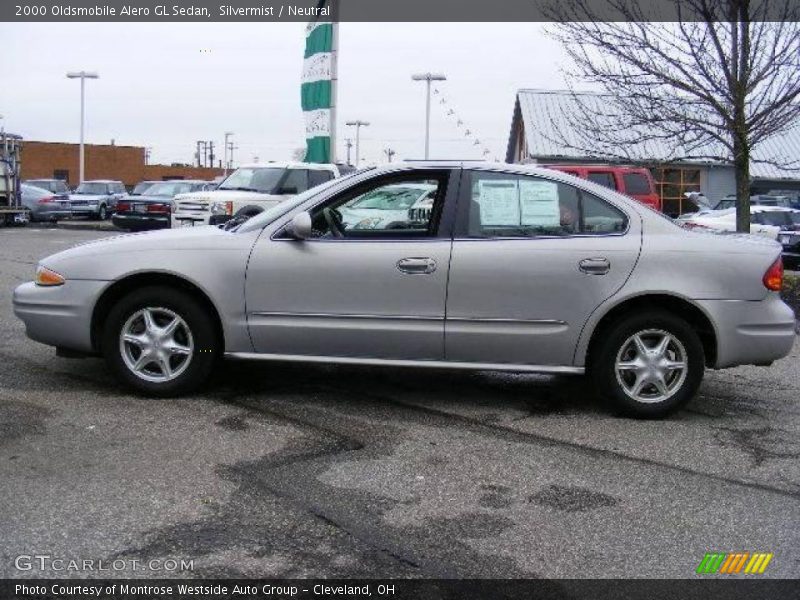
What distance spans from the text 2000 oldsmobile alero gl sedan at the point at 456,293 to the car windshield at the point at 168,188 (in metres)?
19.3

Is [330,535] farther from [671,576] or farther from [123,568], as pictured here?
[671,576]

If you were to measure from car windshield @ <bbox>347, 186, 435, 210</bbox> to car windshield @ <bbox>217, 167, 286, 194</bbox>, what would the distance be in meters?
10.1

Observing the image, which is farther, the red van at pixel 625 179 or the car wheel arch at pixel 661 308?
the red van at pixel 625 179

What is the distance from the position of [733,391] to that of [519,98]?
32.5 metres

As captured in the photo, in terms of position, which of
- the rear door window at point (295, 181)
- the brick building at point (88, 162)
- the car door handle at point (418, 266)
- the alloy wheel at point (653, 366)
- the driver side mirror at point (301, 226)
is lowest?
the alloy wheel at point (653, 366)

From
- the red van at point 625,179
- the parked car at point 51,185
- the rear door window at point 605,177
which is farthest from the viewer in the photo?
the parked car at point 51,185

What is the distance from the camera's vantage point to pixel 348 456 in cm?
468

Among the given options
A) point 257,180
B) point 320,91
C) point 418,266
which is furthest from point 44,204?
point 418,266

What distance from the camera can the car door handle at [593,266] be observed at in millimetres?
5500

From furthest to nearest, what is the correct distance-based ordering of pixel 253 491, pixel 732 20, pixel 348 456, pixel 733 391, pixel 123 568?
pixel 732 20 < pixel 733 391 < pixel 348 456 < pixel 253 491 < pixel 123 568

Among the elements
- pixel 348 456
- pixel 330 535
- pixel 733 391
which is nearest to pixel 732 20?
pixel 733 391

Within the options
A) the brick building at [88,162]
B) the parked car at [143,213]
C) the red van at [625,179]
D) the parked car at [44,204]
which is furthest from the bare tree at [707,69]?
the brick building at [88,162]

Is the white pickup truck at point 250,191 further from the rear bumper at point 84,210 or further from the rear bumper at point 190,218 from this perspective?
the rear bumper at point 84,210

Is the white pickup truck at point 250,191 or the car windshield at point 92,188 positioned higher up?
the car windshield at point 92,188
